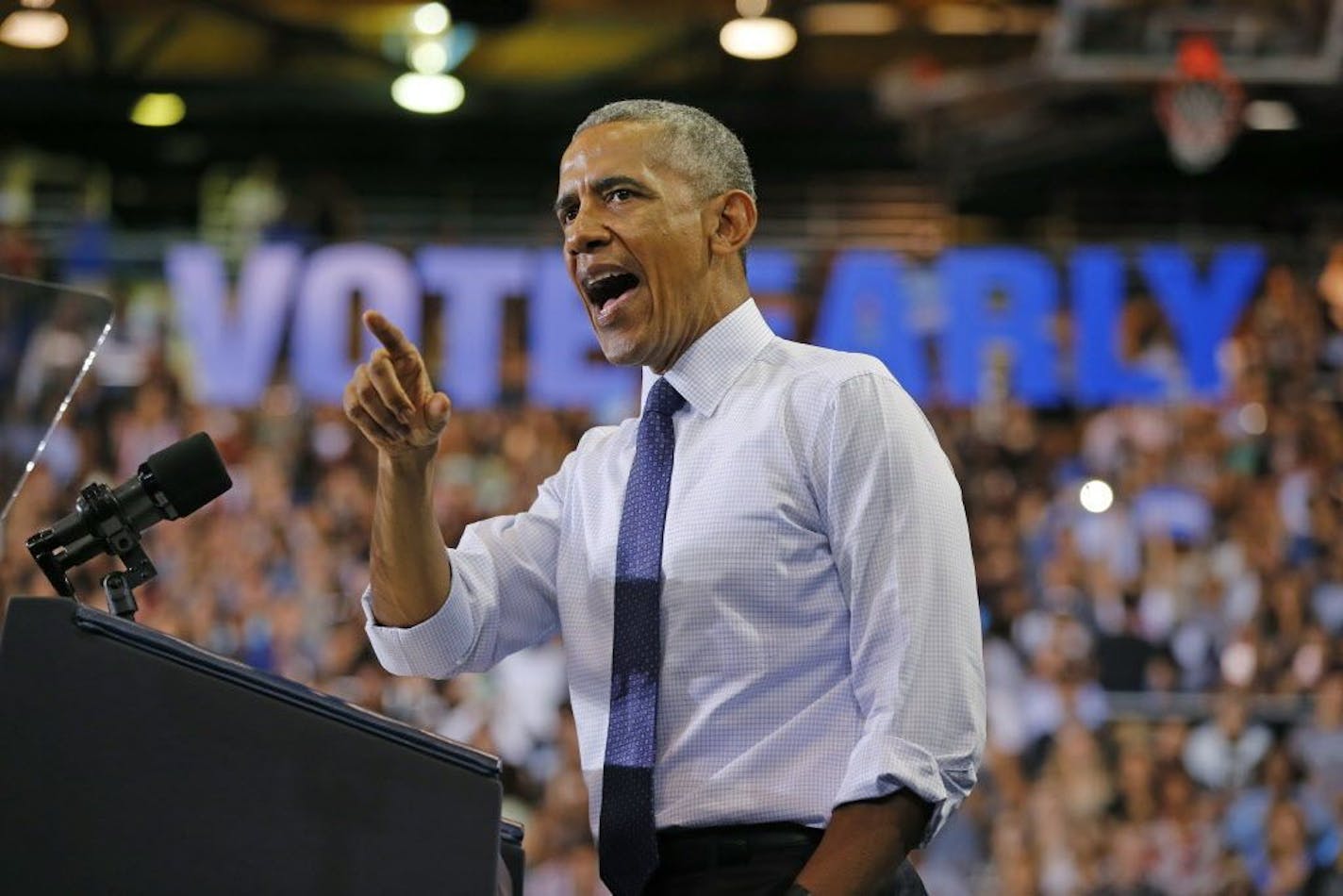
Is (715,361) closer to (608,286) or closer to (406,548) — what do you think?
(608,286)

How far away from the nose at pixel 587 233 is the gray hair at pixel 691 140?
82 millimetres

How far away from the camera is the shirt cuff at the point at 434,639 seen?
1.61 meters

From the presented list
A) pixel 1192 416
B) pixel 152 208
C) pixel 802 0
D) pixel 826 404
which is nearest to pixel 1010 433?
pixel 1192 416

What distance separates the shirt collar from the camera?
5.35 ft

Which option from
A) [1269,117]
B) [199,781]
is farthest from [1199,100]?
[199,781]

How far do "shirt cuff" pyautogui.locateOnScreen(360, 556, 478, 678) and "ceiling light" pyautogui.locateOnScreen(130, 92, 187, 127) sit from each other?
26.8 feet

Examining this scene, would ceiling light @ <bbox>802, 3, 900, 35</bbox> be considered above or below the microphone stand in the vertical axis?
above

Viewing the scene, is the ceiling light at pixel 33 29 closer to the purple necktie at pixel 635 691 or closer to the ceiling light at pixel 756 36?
the ceiling light at pixel 756 36

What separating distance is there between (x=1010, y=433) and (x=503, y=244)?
2624mm

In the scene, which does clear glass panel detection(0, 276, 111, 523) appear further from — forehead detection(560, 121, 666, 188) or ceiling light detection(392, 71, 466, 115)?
ceiling light detection(392, 71, 466, 115)

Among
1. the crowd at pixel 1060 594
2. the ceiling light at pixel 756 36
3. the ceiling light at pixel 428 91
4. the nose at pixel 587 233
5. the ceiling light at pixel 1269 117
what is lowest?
the crowd at pixel 1060 594

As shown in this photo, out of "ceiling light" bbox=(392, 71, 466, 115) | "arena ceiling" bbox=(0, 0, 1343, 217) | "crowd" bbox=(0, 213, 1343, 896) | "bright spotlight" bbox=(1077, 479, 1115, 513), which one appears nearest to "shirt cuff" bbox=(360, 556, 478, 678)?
"crowd" bbox=(0, 213, 1343, 896)

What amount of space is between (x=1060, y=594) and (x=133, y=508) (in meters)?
5.69

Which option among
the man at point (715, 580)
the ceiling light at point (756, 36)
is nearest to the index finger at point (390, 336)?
the man at point (715, 580)
